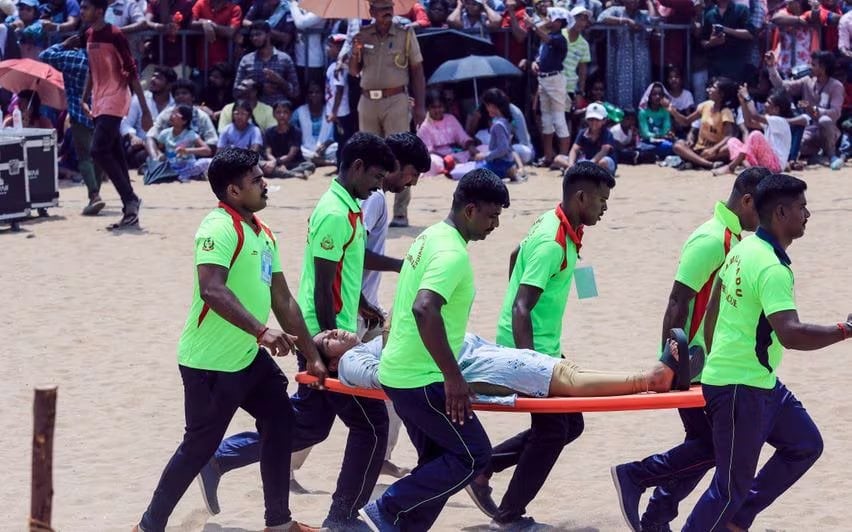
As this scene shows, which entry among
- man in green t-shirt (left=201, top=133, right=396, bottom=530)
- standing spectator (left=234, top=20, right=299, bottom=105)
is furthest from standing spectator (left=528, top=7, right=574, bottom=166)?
man in green t-shirt (left=201, top=133, right=396, bottom=530)

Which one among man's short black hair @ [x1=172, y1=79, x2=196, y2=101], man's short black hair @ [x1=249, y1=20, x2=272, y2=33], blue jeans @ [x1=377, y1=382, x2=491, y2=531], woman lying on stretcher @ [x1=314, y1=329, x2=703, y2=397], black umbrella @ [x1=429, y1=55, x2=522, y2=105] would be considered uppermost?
man's short black hair @ [x1=249, y1=20, x2=272, y2=33]

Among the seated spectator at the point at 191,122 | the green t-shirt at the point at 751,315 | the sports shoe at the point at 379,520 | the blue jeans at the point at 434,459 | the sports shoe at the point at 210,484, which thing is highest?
the seated spectator at the point at 191,122

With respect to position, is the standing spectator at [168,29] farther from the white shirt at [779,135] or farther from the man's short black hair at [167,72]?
the white shirt at [779,135]

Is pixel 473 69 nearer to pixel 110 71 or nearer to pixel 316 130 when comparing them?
pixel 316 130

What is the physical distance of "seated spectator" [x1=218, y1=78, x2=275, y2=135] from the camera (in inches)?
672

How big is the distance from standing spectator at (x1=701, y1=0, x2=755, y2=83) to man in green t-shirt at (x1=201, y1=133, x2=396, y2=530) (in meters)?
12.1

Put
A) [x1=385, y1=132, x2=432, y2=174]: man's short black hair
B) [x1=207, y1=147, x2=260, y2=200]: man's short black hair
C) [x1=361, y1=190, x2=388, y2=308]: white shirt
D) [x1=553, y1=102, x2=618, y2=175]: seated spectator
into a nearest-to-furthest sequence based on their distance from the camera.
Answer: [x1=207, y1=147, x2=260, y2=200]: man's short black hair
[x1=385, y1=132, x2=432, y2=174]: man's short black hair
[x1=361, y1=190, x2=388, y2=308]: white shirt
[x1=553, y1=102, x2=618, y2=175]: seated spectator

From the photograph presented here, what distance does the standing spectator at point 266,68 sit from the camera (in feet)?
56.2

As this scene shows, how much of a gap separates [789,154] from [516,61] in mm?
3384

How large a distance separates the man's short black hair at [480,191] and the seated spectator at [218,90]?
1226cm

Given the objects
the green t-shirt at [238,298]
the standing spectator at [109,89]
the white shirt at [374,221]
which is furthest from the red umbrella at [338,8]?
the green t-shirt at [238,298]

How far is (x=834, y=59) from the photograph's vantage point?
17062mm

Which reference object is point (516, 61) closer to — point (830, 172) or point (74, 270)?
point (830, 172)

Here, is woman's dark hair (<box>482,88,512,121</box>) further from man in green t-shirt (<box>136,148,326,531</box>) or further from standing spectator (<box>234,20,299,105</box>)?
man in green t-shirt (<box>136,148,326,531</box>)
